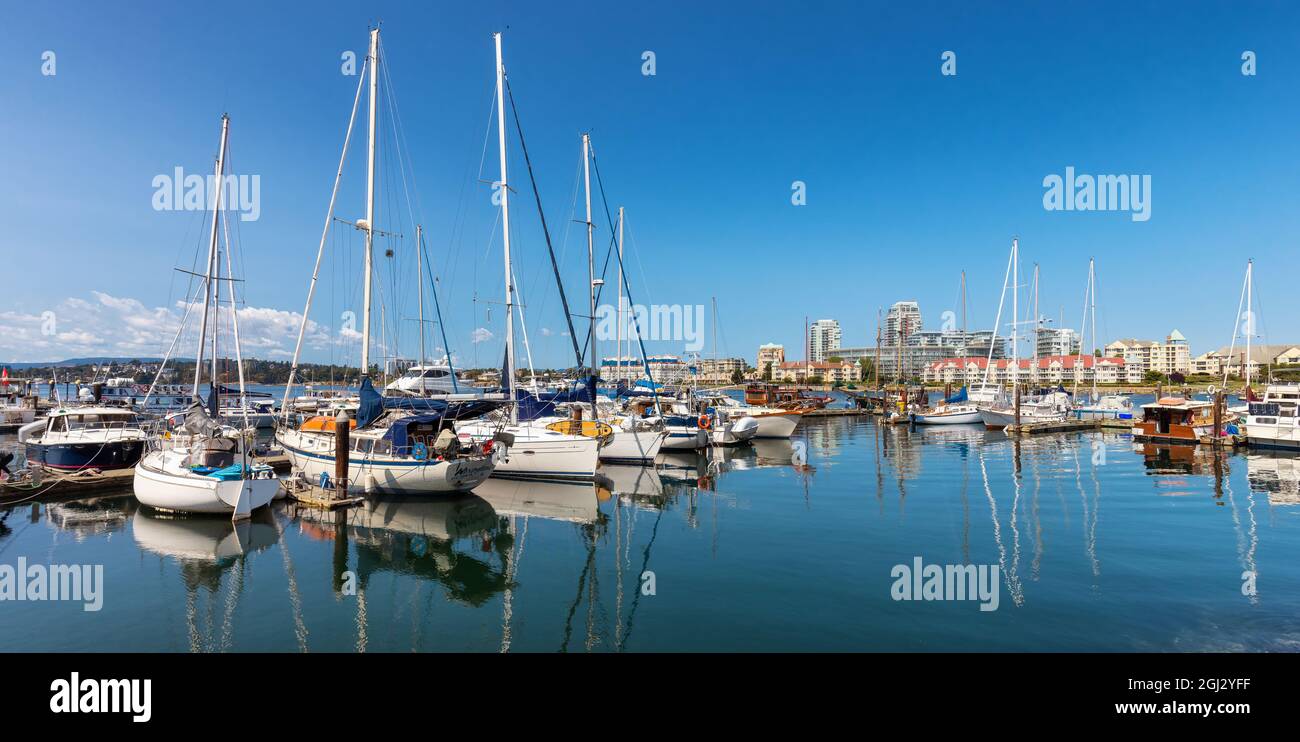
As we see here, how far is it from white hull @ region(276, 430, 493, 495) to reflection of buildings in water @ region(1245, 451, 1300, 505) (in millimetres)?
26834

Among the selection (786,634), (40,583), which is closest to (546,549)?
(786,634)

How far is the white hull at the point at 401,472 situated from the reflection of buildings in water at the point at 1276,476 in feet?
88.0

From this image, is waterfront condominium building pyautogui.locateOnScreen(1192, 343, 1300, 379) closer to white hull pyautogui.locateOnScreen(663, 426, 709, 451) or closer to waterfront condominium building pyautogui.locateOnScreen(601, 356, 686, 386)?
waterfront condominium building pyautogui.locateOnScreen(601, 356, 686, 386)

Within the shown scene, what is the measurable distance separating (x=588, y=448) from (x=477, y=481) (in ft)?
15.4

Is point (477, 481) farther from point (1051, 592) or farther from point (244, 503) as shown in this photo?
point (1051, 592)

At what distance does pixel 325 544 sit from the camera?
15.9 m

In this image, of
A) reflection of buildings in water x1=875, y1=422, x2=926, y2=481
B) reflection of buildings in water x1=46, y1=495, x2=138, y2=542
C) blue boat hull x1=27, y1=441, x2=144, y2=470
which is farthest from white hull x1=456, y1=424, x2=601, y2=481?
blue boat hull x1=27, y1=441, x2=144, y2=470

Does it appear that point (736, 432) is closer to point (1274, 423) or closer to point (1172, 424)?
point (1172, 424)

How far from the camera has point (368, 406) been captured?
22.1 meters

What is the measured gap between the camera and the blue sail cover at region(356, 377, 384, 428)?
21.9 m

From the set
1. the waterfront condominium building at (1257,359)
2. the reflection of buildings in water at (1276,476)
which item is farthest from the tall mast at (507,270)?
the waterfront condominium building at (1257,359)

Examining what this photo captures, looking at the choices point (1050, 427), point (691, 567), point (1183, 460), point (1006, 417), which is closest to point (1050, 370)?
point (1006, 417)

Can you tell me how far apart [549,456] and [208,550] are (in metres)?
→ 12.0
